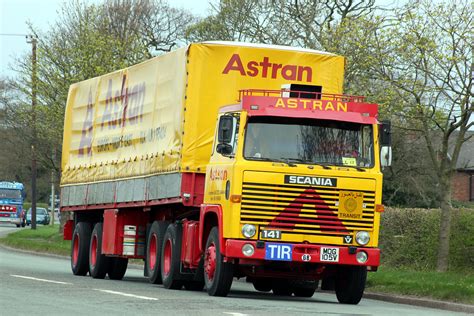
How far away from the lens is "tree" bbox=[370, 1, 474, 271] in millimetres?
26516

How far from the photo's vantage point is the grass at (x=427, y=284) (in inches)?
887

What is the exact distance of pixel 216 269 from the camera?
20312 millimetres

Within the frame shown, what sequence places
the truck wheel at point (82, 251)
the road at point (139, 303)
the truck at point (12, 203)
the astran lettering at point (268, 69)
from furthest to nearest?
the truck at point (12, 203) → the truck wheel at point (82, 251) → the astran lettering at point (268, 69) → the road at point (139, 303)

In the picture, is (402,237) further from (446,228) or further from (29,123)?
(29,123)

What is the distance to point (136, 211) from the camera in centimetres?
2611

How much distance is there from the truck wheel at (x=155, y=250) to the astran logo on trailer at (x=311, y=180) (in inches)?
192

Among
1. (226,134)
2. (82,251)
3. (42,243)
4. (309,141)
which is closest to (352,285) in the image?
(309,141)

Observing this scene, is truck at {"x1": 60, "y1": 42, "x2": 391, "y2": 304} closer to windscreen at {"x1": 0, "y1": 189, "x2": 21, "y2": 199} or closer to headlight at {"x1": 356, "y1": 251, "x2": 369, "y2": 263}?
headlight at {"x1": 356, "y1": 251, "x2": 369, "y2": 263}

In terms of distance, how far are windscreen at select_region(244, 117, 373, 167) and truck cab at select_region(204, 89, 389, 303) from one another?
2cm

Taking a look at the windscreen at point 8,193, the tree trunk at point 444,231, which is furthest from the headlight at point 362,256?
the windscreen at point 8,193

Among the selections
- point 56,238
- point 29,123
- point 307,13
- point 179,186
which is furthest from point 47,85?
point 179,186

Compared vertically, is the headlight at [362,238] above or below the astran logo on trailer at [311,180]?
below

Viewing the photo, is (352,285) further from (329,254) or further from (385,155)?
(385,155)

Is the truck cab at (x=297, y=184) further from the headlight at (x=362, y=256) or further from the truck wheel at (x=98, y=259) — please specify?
the truck wheel at (x=98, y=259)
